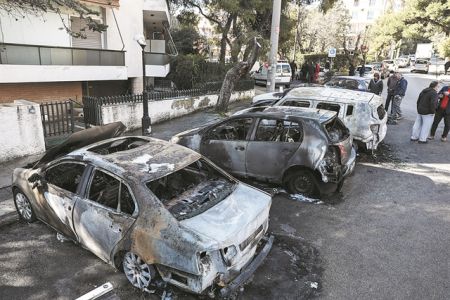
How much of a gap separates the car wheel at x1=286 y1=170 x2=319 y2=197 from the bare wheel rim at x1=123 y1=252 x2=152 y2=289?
3.47 m

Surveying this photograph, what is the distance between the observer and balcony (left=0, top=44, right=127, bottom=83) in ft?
41.2

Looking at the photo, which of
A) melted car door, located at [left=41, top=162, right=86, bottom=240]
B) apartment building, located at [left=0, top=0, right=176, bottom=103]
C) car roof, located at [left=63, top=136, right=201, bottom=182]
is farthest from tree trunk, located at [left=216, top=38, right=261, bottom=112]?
melted car door, located at [left=41, top=162, right=86, bottom=240]

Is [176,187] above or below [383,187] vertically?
above

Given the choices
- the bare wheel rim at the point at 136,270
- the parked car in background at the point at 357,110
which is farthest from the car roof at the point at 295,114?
the bare wheel rim at the point at 136,270

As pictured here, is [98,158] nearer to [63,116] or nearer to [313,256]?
[313,256]

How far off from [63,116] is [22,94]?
5823 mm

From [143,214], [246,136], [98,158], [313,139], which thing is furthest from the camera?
[246,136]

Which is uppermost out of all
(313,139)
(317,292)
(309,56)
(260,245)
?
(309,56)

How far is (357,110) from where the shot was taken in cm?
839

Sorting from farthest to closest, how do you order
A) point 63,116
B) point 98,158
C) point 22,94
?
point 22,94 → point 63,116 → point 98,158

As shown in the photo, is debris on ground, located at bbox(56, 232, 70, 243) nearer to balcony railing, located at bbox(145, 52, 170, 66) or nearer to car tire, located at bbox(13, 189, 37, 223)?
car tire, located at bbox(13, 189, 37, 223)

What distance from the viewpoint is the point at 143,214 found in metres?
3.77

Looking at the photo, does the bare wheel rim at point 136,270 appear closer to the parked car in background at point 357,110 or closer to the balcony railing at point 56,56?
the parked car in background at point 357,110

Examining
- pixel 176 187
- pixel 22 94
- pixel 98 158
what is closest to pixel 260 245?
pixel 176 187
